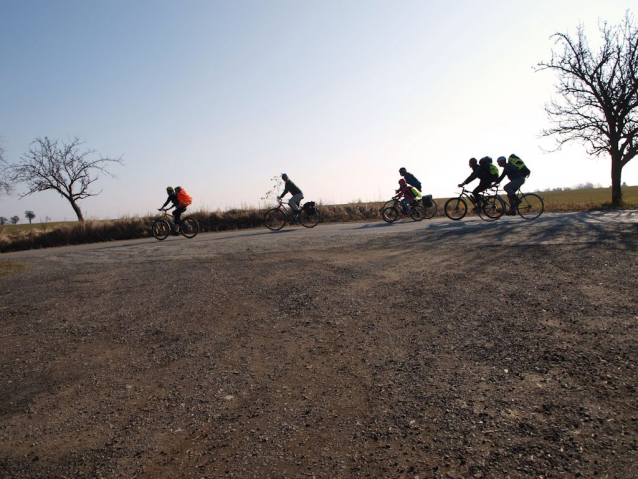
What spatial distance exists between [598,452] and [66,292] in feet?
27.8

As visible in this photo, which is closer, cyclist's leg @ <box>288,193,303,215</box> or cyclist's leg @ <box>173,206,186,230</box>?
cyclist's leg @ <box>173,206,186,230</box>

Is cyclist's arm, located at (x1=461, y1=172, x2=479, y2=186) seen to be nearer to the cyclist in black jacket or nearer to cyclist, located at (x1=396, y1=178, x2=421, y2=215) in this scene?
the cyclist in black jacket

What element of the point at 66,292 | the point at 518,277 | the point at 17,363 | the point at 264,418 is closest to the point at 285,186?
the point at 66,292

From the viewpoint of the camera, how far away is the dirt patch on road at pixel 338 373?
10.1 feet

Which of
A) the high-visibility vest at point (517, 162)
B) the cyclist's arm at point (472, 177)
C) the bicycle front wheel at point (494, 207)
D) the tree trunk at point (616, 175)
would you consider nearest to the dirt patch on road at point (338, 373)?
the high-visibility vest at point (517, 162)

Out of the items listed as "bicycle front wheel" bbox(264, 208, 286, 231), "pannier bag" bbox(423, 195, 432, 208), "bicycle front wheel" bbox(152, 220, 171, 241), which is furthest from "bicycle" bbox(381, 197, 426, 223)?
"bicycle front wheel" bbox(152, 220, 171, 241)

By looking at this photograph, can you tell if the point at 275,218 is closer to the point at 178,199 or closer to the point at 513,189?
the point at 178,199

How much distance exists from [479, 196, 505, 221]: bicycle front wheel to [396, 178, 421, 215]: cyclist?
2950mm

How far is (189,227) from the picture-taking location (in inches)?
694

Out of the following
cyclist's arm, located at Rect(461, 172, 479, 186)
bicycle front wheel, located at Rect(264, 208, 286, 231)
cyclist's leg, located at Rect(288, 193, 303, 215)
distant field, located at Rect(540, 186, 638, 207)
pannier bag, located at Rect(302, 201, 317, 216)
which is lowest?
distant field, located at Rect(540, 186, 638, 207)

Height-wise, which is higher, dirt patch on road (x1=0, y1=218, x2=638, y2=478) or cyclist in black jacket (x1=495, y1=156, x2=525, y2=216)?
cyclist in black jacket (x1=495, y1=156, x2=525, y2=216)

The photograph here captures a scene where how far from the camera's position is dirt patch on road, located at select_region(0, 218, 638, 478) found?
3076mm

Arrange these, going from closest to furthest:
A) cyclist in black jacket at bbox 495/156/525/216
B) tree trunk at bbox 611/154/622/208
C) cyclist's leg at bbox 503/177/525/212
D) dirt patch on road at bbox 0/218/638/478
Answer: dirt patch on road at bbox 0/218/638/478, cyclist in black jacket at bbox 495/156/525/216, cyclist's leg at bbox 503/177/525/212, tree trunk at bbox 611/154/622/208

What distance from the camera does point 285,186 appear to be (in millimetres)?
18328
